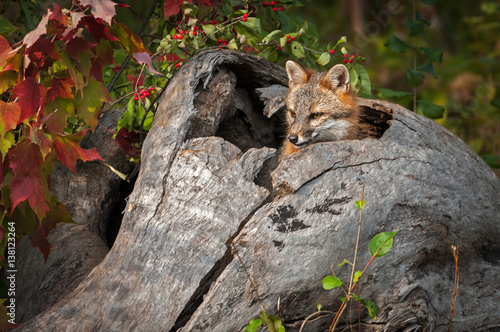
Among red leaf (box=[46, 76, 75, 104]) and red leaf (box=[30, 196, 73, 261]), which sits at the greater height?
red leaf (box=[46, 76, 75, 104])

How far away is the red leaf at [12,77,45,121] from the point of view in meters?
3.08

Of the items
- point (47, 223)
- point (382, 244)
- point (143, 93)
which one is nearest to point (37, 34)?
point (47, 223)

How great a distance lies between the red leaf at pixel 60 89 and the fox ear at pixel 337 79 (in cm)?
219

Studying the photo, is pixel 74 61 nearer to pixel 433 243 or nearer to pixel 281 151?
pixel 281 151

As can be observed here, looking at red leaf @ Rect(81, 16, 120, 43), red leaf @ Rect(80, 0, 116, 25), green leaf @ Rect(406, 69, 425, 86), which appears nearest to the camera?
red leaf @ Rect(80, 0, 116, 25)

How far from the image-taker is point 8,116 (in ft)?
10.1

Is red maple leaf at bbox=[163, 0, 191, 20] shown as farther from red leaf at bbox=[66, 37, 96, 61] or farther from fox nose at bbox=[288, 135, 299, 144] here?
fox nose at bbox=[288, 135, 299, 144]

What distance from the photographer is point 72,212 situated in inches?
169

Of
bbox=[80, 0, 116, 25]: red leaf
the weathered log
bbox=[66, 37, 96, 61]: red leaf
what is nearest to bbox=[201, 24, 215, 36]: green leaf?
the weathered log

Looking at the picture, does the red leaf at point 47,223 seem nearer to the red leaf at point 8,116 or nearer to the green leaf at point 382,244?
the red leaf at point 8,116

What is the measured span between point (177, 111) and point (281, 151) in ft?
3.84

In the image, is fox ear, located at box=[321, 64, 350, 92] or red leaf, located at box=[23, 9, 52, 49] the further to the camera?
fox ear, located at box=[321, 64, 350, 92]

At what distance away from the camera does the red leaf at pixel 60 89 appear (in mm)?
3289

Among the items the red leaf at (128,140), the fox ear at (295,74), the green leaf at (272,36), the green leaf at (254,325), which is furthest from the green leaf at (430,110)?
the green leaf at (254,325)
